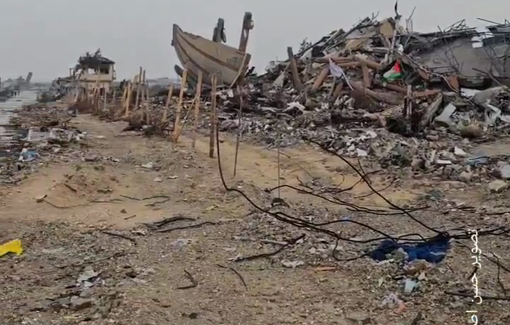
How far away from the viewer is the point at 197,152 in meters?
10.3

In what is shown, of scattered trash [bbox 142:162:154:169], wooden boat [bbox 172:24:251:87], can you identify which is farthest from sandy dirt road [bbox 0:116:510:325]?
wooden boat [bbox 172:24:251:87]

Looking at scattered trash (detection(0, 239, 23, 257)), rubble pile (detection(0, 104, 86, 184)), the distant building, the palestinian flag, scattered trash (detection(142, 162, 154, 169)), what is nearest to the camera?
scattered trash (detection(0, 239, 23, 257))

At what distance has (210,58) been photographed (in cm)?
1953

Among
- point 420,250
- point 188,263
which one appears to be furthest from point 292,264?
point 420,250

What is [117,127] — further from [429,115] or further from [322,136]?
[429,115]

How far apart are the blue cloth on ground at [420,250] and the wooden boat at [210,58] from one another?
14.2m

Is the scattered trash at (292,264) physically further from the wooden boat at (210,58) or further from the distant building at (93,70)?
the distant building at (93,70)

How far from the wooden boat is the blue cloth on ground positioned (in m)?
14.2

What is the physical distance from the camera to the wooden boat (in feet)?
61.5

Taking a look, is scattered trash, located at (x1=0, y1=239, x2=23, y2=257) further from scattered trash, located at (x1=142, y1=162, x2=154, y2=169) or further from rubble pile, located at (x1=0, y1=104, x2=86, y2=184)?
scattered trash, located at (x1=142, y1=162, x2=154, y2=169)

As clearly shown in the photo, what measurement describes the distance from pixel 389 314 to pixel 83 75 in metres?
38.1

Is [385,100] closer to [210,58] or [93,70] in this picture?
[210,58]

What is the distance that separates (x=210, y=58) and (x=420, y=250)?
52.0ft

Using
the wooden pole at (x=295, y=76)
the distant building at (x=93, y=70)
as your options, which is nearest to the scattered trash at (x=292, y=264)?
the wooden pole at (x=295, y=76)
